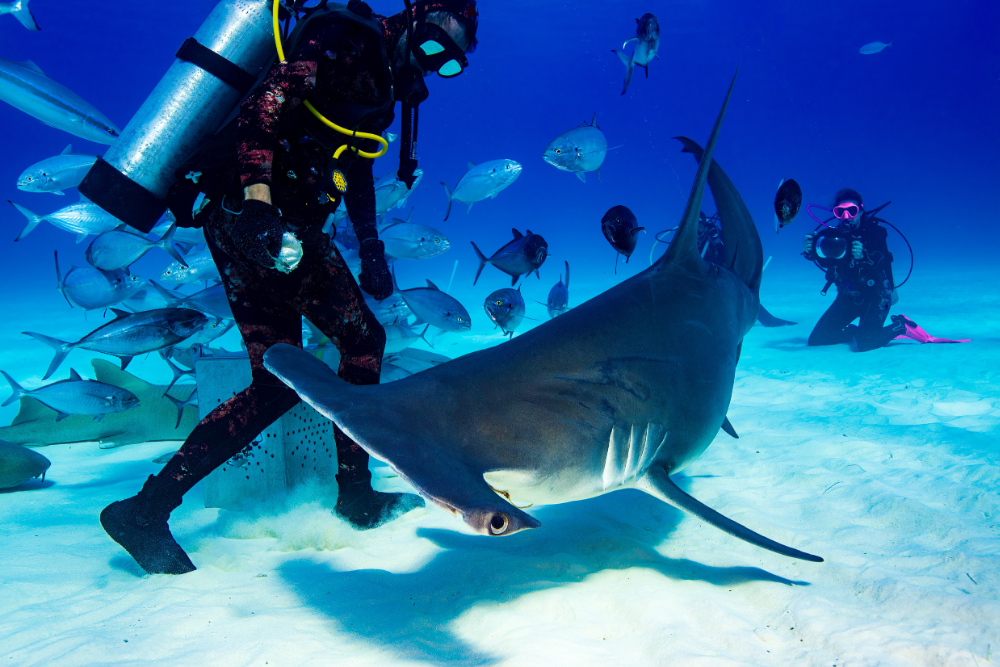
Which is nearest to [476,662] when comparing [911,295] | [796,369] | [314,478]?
[314,478]

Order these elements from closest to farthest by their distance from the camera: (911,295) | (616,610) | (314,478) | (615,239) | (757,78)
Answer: (616,610) → (314,478) → (615,239) → (911,295) → (757,78)

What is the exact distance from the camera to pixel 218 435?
8.25ft

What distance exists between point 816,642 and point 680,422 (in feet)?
3.17

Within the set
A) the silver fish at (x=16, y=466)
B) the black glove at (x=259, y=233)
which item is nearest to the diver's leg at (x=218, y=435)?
the black glove at (x=259, y=233)

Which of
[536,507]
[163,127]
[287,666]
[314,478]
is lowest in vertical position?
[314,478]

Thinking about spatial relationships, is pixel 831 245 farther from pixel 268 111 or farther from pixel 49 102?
pixel 49 102

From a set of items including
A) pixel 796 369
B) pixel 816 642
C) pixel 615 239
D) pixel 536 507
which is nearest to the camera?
pixel 816 642

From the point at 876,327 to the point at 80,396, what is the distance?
11491mm

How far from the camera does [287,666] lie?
5.26ft

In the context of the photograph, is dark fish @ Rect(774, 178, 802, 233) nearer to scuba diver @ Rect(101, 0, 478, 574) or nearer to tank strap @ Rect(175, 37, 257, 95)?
scuba diver @ Rect(101, 0, 478, 574)

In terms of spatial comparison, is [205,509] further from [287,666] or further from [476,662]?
[476,662]

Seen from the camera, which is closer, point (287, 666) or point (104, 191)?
point (287, 666)

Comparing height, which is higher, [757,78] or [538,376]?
[757,78]

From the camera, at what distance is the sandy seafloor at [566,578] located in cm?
175
